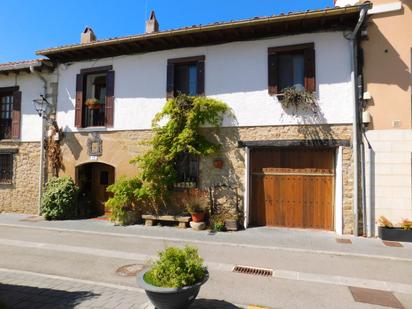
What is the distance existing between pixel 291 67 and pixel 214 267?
251 inches

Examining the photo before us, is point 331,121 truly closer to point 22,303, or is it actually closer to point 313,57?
point 313,57

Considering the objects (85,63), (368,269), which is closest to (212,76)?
(85,63)

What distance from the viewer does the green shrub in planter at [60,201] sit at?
11.1m

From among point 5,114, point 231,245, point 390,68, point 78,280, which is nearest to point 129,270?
point 78,280

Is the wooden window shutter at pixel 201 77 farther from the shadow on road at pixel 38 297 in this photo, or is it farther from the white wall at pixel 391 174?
the shadow on road at pixel 38 297

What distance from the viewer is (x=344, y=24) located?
8945 mm

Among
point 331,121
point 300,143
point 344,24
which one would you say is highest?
point 344,24

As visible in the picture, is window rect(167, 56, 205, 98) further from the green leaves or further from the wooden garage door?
the wooden garage door

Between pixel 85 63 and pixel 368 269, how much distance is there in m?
10.9

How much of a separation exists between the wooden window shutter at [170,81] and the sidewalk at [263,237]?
4256 millimetres

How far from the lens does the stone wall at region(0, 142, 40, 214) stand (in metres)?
12.2

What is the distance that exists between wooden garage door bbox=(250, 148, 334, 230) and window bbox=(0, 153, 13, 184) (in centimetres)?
944

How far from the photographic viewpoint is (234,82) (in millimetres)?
9945

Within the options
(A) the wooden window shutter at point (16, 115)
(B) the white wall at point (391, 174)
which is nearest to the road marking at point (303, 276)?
(B) the white wall at point (391, 174)
